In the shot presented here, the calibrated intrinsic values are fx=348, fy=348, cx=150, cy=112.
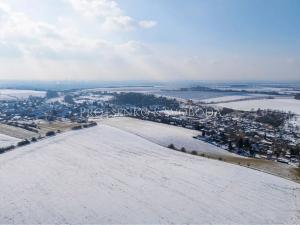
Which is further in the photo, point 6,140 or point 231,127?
point 231,127

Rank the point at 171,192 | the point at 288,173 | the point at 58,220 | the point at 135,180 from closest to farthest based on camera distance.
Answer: the point at 58,220
the point at 171,192
the point at 135,180
the point at 288,173

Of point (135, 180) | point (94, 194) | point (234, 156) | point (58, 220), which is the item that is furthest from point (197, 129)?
point (58, 220)

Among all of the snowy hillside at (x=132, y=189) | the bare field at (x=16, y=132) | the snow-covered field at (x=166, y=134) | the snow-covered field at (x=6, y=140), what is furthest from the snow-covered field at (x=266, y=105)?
the snow-covered field at (x=6, y=140)

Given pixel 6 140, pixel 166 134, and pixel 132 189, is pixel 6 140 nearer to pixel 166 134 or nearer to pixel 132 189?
Answer: pixel 166 134

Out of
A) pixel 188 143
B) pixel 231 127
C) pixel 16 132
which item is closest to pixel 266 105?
pixel 231 127

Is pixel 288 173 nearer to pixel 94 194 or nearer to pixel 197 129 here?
pixel 94 194

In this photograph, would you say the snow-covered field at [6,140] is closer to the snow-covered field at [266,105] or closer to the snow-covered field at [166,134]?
the snow-covered field at [166,134]

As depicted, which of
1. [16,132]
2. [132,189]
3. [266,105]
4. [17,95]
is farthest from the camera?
[17,95]
